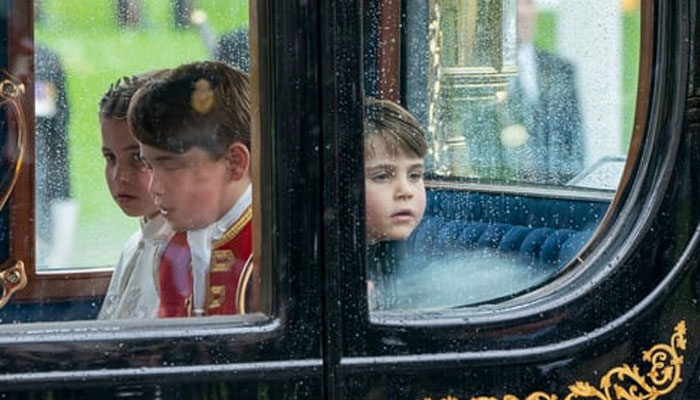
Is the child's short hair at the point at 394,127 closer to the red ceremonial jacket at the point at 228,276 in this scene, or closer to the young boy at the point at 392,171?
the young boy at the point at 392,171

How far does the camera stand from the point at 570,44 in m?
2.23

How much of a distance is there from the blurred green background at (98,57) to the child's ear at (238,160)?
13 centimetres

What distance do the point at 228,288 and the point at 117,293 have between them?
144 mm

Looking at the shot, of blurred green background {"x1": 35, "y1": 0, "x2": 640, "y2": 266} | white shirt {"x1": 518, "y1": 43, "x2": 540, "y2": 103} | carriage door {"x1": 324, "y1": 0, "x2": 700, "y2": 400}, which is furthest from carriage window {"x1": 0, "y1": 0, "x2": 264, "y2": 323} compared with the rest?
white shirt {"x1": 518, "y1": 43, "x2": 540, "y2": 103}

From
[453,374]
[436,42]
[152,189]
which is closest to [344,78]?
[436,42]

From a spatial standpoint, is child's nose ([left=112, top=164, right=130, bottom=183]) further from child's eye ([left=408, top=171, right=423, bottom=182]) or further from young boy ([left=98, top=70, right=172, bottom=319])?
child's eye ([left=408, top=171, right=423, bottom=182])

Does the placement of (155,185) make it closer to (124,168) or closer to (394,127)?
(124,168)

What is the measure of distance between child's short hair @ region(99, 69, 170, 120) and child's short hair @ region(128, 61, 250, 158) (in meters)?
0.02

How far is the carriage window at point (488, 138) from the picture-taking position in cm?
217

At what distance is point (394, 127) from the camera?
2170 mm

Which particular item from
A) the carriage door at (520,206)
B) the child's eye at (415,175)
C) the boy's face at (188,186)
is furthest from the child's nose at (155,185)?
the child's eye at (415,175)

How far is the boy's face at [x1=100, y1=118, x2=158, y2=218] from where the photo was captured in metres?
2.07

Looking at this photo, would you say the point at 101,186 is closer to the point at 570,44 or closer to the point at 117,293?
the point at 117,293

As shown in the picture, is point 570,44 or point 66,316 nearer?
point 66,316
